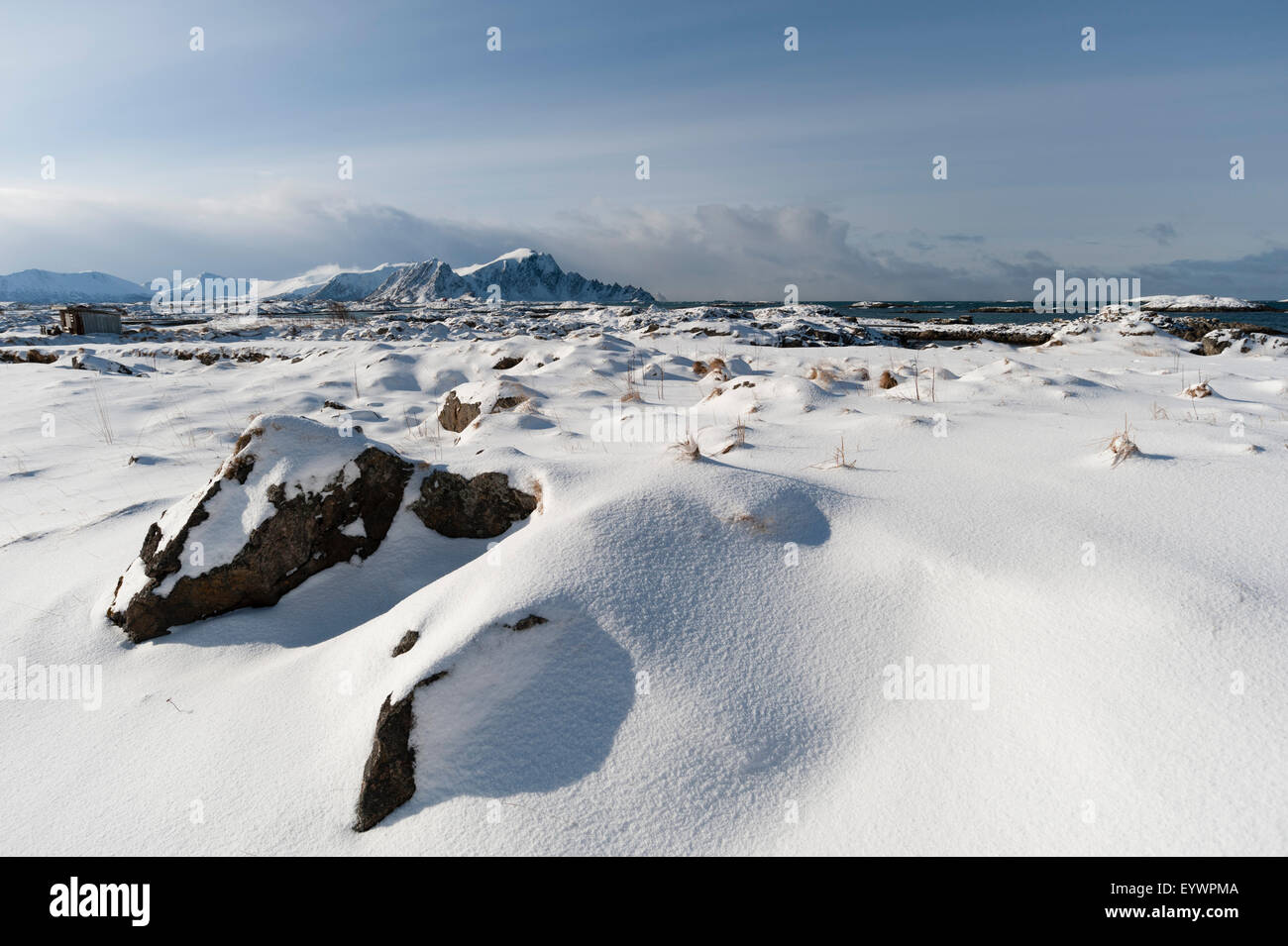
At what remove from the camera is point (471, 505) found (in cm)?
369

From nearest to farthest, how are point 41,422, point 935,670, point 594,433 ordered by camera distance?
point 935,670 < point 594,433 < point 41,422

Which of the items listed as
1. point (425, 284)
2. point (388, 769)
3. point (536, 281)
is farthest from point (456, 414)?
point (536, 281)

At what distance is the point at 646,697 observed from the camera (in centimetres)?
215

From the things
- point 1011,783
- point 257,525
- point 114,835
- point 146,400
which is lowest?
point 114,835

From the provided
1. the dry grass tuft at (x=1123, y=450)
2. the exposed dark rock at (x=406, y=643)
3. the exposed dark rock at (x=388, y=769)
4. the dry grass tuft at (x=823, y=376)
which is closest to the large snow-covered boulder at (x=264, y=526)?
the exposed dark rock at (x=406, y=643)

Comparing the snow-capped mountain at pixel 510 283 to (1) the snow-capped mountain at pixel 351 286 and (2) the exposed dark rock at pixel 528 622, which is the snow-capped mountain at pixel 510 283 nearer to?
(1) the snow-capped mountain at pixel 351 286

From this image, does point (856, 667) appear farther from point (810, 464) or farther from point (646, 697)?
point (810, 464)

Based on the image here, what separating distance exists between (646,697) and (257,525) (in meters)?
2.37

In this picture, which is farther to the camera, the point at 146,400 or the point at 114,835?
the point at 146,400

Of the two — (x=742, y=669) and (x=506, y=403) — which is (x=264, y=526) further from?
(x=506, y=403)

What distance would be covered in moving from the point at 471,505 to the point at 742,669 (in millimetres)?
2065

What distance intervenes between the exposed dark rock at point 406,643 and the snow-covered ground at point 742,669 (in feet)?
0.23

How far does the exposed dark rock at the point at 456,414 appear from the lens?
21.8 ft
